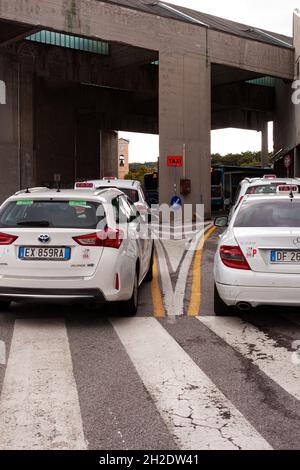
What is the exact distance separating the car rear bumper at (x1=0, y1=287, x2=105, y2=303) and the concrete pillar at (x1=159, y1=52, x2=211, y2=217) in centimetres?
2116

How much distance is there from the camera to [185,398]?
14.3 feet

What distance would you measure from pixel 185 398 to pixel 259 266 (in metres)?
2.30

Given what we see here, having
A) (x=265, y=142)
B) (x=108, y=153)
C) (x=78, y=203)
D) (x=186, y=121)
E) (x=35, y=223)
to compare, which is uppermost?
(x=265, y=142)

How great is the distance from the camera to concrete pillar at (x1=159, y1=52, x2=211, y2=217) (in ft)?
89.4

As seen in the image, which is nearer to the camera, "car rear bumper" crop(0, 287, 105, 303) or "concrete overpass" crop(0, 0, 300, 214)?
"car rear bumper" crop(0, 287, 105, 303)

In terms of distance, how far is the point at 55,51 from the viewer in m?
32.9

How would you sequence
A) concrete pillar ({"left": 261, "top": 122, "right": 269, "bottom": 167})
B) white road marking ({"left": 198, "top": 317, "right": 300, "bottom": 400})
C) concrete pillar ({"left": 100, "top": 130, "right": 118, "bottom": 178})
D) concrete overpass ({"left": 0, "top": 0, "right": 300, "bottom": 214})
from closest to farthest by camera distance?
white road marking ({"left": 198, "top": 317, "right": 300, "bottom": 400}), concrete overpass ({"left": 0, "top": 0, "right": 300, "bottom": 214}), concrete pillar ({"left": 100, "top": 130, "right": 118, "bottom": 178}), concrete pillar ({"left": 261, "top": 122, "right": 269, "bottom": 167})

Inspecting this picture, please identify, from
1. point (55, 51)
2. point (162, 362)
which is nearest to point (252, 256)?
point (162, 362)

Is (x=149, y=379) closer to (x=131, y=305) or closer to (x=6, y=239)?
(x=131, y=305)

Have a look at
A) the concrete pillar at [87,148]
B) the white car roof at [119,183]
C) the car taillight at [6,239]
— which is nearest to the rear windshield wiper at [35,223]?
the car taillight at [6,239]

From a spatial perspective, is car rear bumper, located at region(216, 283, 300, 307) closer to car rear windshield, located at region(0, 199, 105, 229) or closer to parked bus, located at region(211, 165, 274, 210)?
car rear windshield, located at region(0, 199, 105, 229)

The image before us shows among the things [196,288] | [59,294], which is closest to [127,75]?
[196,288]

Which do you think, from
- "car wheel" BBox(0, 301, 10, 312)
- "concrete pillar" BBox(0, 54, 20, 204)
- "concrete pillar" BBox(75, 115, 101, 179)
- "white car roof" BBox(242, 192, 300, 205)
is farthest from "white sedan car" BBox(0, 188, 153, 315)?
"concrete pillar" BBox(75, 115, 101, 179)

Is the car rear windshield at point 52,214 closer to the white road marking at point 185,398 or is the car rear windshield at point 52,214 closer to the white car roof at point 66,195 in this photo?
the white car roof at point 66,195
